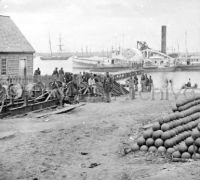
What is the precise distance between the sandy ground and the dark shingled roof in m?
15.4

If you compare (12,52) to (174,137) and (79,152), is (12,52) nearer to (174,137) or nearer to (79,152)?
(79,152)

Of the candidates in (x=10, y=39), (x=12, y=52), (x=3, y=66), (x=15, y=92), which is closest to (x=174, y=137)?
(x=15, y=92)

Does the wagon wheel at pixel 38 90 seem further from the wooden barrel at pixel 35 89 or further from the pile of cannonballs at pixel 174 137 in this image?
the pile of cannonballs at pixel 174 137

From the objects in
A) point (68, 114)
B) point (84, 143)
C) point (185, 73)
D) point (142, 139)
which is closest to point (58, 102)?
point (68, 114)

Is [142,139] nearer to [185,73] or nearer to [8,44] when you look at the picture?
[8,44]

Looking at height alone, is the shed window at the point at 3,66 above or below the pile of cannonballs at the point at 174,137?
above

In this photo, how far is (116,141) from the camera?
13.5 meters

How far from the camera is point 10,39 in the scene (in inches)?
1280

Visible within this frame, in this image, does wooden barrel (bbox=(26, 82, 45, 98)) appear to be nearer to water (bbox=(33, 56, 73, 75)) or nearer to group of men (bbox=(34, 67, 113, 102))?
group of men (bbox=(34, 67, 113, 102))

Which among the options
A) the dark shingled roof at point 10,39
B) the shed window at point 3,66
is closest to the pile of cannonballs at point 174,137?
the shed window at point 3,66

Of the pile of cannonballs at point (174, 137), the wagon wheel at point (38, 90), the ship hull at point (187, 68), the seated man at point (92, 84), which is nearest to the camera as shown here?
the pile of cannonballs at point (174, 137)

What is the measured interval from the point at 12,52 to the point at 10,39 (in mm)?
1525

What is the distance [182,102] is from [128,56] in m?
100

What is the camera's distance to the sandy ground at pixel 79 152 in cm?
997
